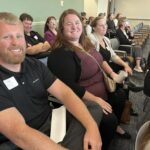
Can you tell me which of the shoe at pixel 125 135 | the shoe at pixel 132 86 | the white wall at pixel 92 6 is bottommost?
the shoe at pixel 125 135

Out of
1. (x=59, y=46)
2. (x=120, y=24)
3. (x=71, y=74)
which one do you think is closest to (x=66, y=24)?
(x=59, y=46)

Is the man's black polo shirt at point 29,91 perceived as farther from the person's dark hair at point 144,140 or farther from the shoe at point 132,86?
the shoe at point 132,86

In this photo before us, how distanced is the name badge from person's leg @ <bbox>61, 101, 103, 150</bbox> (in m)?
0.38

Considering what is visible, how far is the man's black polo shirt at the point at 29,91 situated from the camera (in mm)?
1229

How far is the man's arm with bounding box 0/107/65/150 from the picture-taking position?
1.11 meters

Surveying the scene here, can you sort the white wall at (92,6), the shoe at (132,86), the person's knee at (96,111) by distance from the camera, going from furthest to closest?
the white wall at (92,6), the shoe at (132,86), the person's knee at (96,111)

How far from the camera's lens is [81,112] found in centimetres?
140

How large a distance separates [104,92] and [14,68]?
3.21ft

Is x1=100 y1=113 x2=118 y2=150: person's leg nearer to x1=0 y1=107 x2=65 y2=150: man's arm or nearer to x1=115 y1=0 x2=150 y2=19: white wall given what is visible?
x1=0 y1=107 x2=65 y2=150: man's arm

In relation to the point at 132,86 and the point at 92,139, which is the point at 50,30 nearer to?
the point at 132,86

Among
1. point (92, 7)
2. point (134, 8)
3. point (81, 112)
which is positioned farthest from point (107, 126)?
point (134, 8)

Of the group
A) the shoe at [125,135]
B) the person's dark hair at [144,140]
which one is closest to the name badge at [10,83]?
the person's dark hair at [144,140]

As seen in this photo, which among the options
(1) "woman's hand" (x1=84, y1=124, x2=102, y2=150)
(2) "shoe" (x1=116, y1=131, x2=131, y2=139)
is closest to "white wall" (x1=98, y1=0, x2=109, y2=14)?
(2) "shoe" (x1=116, y1=131, x2=131, y2=139)

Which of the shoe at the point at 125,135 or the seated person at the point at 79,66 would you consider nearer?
the seated person at the point at 79,66
